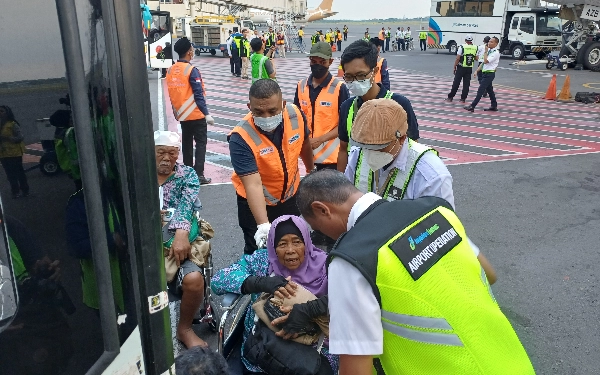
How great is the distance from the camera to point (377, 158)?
2.33m

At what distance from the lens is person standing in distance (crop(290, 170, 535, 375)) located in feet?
4.17

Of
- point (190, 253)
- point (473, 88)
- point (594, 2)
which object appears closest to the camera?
point (190, 253)

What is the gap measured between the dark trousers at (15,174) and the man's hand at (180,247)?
1.98 metres

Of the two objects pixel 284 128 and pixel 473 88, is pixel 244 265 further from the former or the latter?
pixel 473 88

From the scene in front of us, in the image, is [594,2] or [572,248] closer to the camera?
[572,248]

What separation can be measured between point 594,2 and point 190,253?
65.6ft

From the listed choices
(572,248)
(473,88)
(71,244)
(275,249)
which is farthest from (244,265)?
(473,88)

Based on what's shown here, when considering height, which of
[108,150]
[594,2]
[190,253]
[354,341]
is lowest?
[190,253]

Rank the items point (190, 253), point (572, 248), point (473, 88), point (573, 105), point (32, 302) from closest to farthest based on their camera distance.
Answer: point (32, 302), point (190, 253), point (572, 248), point (573, 105), point (473, 88)

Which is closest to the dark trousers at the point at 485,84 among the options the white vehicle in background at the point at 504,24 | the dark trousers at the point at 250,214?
the dark trousers at the point at 250,214

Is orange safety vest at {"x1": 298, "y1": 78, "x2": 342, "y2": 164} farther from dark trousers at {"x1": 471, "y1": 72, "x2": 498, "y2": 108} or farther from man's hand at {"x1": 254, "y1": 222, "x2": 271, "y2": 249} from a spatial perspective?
dark trousers at {"x1": 471, "y1": 72, "x2": 498, "y2": 108}

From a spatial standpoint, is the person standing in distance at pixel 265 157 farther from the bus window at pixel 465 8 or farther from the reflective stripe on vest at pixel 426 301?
the bus window at pixel 465 8

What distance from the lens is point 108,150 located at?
1.13 m

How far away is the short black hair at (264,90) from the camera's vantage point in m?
3.04
